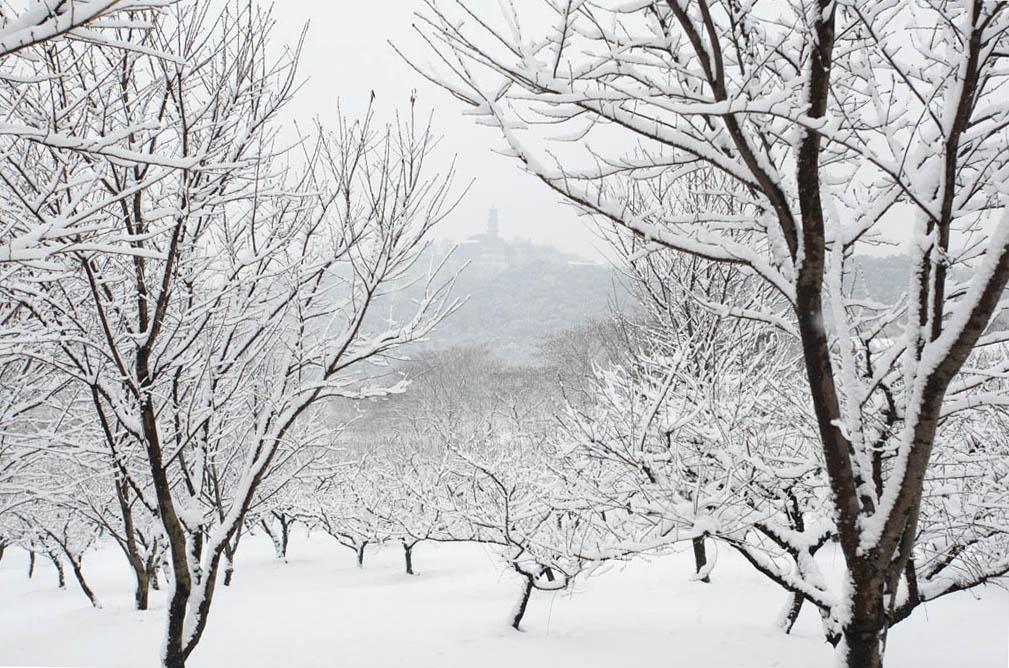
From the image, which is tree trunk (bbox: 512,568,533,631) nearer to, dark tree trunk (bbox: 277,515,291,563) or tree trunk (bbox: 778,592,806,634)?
tree trunk (bbox: 778,592,806,634)

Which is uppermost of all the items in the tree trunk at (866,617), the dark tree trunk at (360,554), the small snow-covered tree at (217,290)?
the small snow-covered tree at (217,290)

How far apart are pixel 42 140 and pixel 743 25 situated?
8.95 feet

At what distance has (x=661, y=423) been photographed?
17.6ft

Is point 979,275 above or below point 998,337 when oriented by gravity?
above

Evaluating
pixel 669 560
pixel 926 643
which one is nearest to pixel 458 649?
pixel 926 643

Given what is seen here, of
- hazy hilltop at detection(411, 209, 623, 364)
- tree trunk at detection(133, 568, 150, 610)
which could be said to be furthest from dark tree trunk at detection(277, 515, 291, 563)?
hazy hilltop at detection(411, 209, 623, 364)

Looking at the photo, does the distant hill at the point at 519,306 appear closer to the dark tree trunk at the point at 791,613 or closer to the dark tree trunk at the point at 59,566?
the dark tree trunk at the point at 59,566

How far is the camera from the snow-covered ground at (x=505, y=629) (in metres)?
7.61

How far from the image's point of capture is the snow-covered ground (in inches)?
299

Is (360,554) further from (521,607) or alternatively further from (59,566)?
(521,607)

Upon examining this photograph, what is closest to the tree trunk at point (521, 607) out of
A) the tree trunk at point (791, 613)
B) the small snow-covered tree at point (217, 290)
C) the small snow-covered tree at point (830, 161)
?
the tree trunk at point (791, 613)

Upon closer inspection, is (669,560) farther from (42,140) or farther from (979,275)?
(42,140)

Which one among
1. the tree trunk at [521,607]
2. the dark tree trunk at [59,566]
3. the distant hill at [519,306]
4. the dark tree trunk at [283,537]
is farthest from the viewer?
the distant hill at [519,306]

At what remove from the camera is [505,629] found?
939cm
